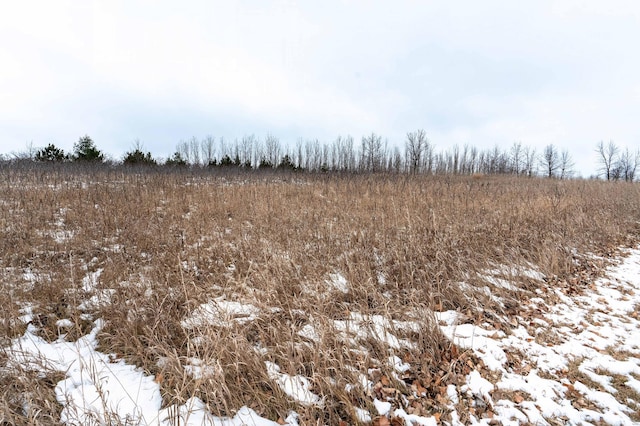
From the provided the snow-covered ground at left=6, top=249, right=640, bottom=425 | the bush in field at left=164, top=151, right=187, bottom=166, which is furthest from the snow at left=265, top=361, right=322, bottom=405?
the bush in field at left=164, top=151, right=187, bottom=166

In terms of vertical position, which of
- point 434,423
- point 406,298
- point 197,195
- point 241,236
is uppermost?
point 197,195

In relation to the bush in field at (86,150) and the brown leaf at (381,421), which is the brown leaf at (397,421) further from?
the bush in field at (86,150)

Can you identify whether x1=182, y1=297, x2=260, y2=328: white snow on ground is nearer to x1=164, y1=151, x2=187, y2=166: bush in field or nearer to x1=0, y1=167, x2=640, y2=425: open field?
x1=0, y1=167, x2=640, y2=425: open field

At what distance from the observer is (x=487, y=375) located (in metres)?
2.58

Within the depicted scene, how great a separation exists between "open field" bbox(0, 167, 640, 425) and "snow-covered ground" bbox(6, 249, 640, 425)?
0.09ft

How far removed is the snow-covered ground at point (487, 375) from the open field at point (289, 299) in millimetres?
28

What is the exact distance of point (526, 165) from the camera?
2286 inches

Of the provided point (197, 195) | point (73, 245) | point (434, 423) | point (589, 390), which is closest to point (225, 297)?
point (434, 423)

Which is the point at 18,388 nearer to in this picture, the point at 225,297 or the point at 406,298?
the point at 225,297

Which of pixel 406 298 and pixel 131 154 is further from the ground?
pixel 131 154

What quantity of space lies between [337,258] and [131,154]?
1269 inches

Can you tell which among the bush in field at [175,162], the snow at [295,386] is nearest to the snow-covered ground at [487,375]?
the snow at [295,386]

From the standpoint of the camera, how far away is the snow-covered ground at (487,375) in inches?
82.8

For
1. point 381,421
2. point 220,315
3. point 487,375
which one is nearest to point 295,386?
point 381,421
